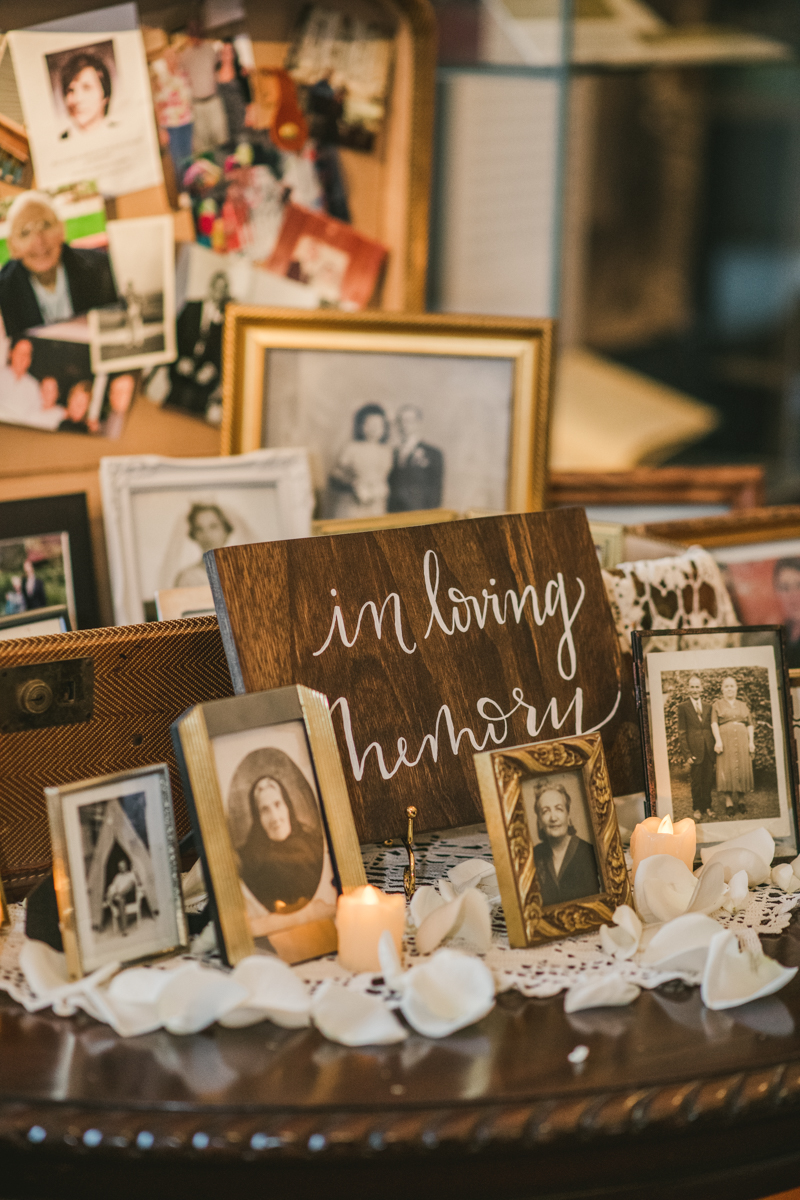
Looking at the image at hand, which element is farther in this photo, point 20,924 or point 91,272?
point 91,272

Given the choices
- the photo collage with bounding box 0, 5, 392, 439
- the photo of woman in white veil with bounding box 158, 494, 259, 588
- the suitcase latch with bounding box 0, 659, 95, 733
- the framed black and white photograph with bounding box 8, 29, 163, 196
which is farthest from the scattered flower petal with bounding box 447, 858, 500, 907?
the framed black and white photograph with bounding box 8, 29, 163, 196

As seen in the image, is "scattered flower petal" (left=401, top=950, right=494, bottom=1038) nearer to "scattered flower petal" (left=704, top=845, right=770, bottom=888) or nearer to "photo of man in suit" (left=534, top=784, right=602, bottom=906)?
"photo of man in suit" (left=534, top=784, right=602, bottom=906)

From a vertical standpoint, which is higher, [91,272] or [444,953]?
[91,272]

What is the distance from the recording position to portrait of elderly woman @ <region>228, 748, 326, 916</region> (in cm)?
78

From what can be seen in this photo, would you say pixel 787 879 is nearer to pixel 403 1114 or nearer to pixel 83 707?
pixel 403 1114

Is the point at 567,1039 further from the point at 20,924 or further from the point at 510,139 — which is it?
Answer: the point at 510,139

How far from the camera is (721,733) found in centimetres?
96

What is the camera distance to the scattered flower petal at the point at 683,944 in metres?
0.77

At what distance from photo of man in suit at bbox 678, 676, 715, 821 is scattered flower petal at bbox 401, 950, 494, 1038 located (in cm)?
31

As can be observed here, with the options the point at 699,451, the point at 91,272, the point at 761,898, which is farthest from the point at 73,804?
the point at 699,451

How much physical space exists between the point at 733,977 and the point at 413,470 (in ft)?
2.53

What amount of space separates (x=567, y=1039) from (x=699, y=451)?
3.31 meters

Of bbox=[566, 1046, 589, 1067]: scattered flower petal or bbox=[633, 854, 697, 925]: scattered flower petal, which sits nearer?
bbox=[566, 1046, 589, 1067]: scattered flower petal

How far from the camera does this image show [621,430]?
3371 mm
